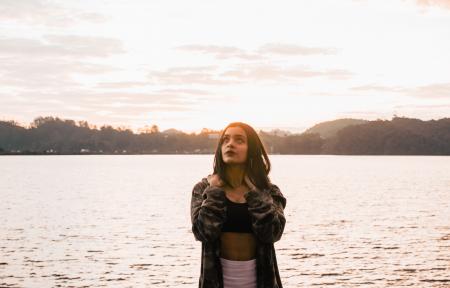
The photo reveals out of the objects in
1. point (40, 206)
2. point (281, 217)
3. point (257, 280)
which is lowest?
point (40, 206)

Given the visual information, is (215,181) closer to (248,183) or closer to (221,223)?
(248,183)

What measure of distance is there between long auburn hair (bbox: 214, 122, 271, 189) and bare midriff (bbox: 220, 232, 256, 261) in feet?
1.46

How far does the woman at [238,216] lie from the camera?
15.1ft

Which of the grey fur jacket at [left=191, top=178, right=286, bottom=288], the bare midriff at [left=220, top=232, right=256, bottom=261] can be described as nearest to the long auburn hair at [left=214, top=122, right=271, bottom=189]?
the grey fur jacket at [left=191, top=178, right=286, bottom=288]

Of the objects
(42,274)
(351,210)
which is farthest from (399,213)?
(42,274)

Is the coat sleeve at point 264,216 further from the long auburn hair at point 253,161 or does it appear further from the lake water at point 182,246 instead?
the lake water at point 182,246

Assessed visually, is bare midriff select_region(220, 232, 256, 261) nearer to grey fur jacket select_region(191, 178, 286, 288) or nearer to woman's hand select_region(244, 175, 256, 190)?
grey fur jacket select_region(191, 178, 286, 288)

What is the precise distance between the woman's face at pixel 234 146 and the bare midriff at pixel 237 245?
62 cm

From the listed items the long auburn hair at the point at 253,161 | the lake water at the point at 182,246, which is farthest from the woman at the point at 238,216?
the lake water at the point at 182,246

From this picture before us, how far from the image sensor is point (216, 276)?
15.6 feet

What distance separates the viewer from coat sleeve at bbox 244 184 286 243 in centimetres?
459

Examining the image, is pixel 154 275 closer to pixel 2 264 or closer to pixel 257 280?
pixel 2 264

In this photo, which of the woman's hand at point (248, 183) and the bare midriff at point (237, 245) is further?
the woman's hand at point (248, 183)

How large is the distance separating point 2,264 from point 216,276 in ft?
81.8
